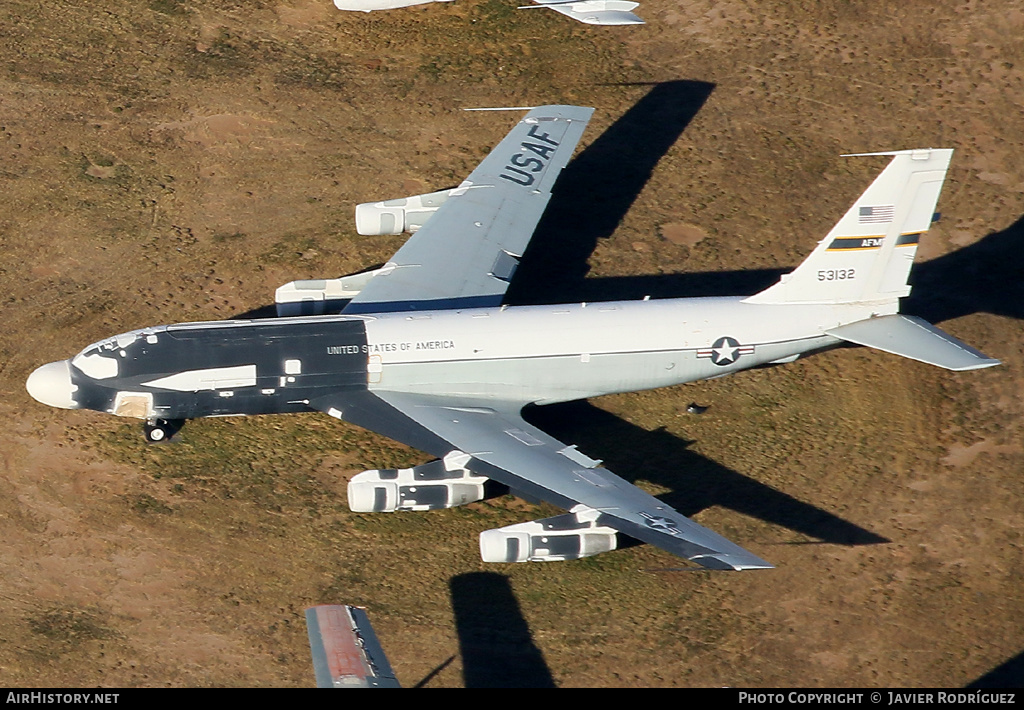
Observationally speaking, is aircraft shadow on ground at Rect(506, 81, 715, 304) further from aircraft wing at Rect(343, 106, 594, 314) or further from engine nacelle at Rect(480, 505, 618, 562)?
engine nacelle at Rect(480, 505, 618, 562)

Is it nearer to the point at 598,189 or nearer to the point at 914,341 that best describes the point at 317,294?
the point at 598,189

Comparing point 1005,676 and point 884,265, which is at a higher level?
point 884,265

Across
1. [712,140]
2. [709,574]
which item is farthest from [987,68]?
[709,574]

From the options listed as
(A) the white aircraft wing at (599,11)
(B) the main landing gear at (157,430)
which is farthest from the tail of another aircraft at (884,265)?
(B) the main landing gear at (157,430)

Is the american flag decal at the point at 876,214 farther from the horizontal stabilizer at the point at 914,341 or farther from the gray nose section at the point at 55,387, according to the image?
the gray nose section at the point at 55,387

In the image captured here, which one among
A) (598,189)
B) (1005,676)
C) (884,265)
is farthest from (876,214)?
(1005,676)

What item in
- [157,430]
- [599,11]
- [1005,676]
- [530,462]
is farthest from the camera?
[599,11]

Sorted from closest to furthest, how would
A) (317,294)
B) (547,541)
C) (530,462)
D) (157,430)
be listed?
(547,541), (530,462), (157,430), (317,294)
